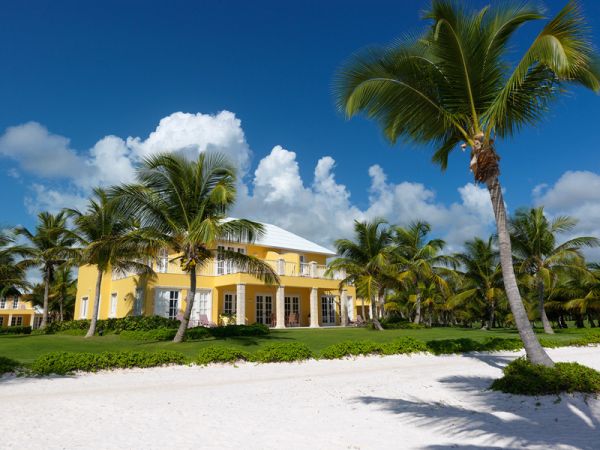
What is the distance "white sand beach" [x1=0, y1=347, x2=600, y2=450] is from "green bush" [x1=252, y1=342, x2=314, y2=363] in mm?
1318

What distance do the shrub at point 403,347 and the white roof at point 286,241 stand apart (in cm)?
1469

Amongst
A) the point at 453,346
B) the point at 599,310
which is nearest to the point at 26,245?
the point at 453,346

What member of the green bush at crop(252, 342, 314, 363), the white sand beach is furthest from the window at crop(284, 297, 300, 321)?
the white sand beach

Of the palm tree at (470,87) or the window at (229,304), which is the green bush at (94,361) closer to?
the palm tree at (470,87)

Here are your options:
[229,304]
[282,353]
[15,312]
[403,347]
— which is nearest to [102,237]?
[229,304]

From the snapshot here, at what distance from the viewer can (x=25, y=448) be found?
16.1 ft

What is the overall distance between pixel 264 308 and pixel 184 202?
44.5 ft

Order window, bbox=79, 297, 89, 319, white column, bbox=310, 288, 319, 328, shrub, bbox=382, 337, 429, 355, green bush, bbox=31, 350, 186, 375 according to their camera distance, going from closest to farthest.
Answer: green bush, bbox=31, 350, 186, 375 → shrub, bbox=382, 337, 429, 355 → white column, bbox=310, 288, 319, 328 → window, bbox=79, 297, 89, 319

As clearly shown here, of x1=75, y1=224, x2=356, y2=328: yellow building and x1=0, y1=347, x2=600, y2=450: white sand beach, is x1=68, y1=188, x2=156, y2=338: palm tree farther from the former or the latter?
x1=0, y1=347, x2=600, y2=450: white sand beach

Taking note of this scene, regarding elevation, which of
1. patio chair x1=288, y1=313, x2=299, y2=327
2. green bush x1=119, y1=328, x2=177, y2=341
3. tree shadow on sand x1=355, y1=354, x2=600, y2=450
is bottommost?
tree shadow on sand x1=355, y1=354, x2=600, y2=450

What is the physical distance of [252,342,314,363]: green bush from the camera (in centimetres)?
1215

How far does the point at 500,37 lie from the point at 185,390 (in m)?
9.34

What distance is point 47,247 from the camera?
26125 mm

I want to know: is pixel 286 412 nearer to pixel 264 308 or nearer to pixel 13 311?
pixel 264 308
